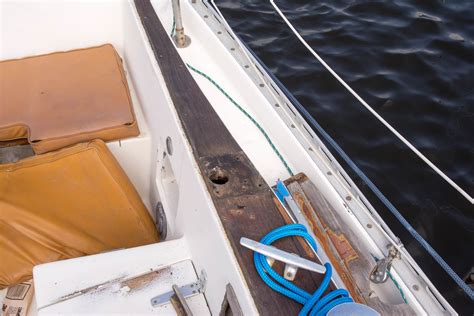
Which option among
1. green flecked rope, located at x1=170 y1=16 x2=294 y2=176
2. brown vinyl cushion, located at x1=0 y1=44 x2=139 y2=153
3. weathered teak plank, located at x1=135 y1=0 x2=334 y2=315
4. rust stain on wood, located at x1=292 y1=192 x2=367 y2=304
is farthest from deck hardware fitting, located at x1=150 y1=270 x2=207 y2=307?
brown vinyl cushion, located at x1=0 y1=44 x2=139 y2=153

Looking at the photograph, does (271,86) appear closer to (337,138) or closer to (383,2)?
(337,138)

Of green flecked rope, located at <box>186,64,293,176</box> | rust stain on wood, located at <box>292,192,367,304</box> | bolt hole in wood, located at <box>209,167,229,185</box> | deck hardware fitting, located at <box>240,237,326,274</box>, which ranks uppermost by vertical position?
deck hardware fitting, located at <box>240,237,326,274</box>

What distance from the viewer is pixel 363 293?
144 centimetres

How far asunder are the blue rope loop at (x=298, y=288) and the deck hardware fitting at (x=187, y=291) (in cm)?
39

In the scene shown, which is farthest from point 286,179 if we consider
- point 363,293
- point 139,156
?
point 139,156

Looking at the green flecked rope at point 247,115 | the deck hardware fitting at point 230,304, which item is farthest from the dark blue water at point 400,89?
the deck hardware fitting at point 230,304

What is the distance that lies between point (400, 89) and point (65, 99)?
282cm

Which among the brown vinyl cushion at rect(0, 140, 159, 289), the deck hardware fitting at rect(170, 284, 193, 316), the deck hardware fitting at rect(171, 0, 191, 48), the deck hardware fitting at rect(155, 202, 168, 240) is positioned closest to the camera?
the deck hardware fitting at rect(170, 284, 193, 316)

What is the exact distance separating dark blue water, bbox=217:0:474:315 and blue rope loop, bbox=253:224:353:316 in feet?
5.97

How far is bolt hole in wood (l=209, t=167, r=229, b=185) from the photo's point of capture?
1.55 m

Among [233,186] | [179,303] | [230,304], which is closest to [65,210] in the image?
[179,303]

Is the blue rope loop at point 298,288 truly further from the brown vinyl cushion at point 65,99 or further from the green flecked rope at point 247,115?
the brown vinyl cushion at point 65,99

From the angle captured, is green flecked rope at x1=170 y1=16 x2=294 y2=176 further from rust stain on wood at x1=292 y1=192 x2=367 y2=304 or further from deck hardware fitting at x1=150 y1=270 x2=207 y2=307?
deck hardware fitting at x1=150 y1=270 x2=207 y2=307

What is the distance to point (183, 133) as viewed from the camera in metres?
1.73
